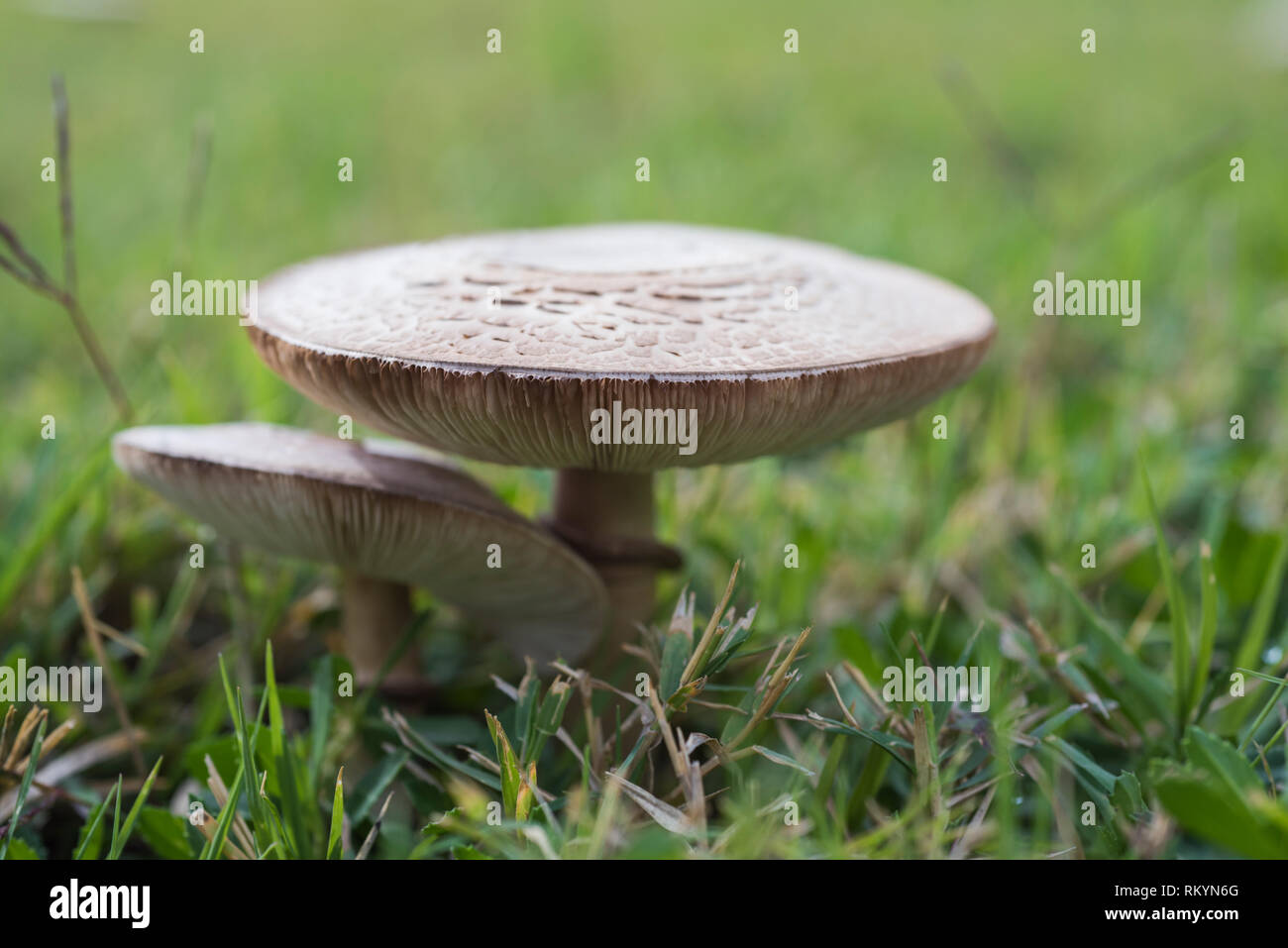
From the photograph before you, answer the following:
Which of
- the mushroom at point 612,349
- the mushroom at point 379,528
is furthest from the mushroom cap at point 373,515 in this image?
the mushroom at point 612,349

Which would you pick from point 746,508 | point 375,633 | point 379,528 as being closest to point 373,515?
point 379,528

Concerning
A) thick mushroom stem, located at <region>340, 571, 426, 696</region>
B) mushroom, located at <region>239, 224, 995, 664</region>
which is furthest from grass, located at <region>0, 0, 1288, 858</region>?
mushroom, located at <region>239, 224, 995, 664</region>

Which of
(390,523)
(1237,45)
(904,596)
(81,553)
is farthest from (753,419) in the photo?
(1237,45)

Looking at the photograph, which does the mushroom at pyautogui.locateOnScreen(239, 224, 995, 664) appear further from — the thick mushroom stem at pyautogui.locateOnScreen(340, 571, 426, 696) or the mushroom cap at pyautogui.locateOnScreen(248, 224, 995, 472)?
the thick mushroom stem at pyautogui.locateOnScreen(340, 571, 426, 696)

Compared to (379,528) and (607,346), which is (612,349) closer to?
(607,346)

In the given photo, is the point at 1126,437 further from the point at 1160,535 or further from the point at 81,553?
the point at 81,553

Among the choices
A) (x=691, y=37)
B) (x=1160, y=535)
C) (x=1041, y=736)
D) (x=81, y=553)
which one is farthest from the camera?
(x=691, y=37)

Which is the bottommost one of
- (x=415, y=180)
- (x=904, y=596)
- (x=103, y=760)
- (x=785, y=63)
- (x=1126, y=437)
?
(x=103, y=760)
